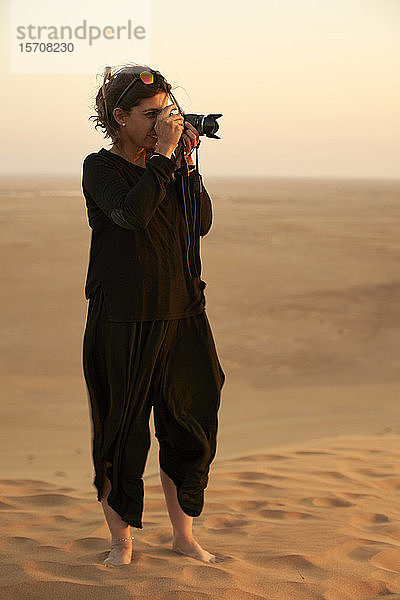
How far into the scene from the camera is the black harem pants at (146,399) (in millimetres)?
3604

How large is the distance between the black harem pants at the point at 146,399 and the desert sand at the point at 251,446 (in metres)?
0.37

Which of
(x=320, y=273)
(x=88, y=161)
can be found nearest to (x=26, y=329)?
(x=320, y=273)

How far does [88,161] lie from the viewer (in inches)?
140

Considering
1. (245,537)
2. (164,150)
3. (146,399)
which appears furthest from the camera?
(245,537)

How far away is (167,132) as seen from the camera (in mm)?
3492

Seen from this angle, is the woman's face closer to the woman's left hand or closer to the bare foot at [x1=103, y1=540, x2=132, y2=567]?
the woman's left hand

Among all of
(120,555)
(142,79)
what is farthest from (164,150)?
(120,555)

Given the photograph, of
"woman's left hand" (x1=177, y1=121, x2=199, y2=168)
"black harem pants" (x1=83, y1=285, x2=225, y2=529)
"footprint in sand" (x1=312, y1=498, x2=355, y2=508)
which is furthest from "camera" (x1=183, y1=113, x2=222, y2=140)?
"footprint in sand" (x1=312, y1=498, x2=355, y2=508)

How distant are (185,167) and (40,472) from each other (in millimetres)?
3456

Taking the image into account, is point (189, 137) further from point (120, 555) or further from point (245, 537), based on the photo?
point (245, 537)

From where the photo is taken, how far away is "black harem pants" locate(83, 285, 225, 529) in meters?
3.60

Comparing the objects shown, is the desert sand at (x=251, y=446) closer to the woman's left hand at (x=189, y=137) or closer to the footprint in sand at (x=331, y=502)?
the footprint in sand at (x=331, y=502)

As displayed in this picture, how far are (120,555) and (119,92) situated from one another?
1.90m

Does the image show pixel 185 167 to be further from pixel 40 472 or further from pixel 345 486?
pixel 40 472
